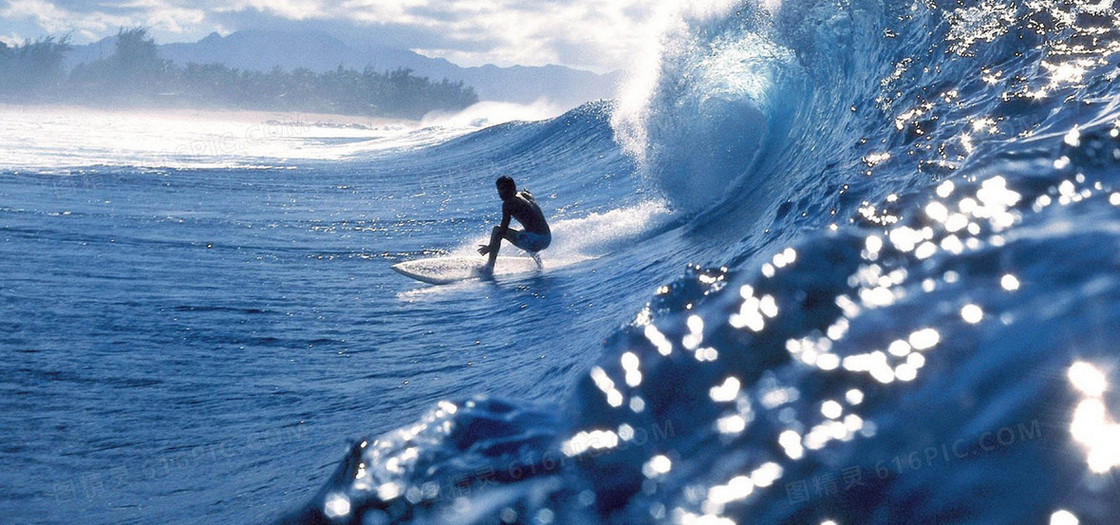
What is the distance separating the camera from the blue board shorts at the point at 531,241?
348 inches

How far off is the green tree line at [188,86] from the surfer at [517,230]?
100495mm

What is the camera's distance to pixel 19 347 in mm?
6152

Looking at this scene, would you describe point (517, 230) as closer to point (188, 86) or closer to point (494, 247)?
point (494, 247)

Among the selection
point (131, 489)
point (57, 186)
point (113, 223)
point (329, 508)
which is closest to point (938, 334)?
point (329, 508)

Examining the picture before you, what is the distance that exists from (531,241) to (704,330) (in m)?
5.82

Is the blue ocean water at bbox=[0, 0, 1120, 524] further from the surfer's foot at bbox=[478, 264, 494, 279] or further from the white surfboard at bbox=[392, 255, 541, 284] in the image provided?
the surfer's foot at bbox=[478, 264, 494, 279]

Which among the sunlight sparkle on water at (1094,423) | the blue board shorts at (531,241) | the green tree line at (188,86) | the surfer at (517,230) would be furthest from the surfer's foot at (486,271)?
the green tree line at (188,86)

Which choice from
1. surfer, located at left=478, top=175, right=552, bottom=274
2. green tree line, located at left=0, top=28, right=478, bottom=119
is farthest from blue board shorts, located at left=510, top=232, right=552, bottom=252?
green tree line, located at left=0, top=28, right=478, bottom=119

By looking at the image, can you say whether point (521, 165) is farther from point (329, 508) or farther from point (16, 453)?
point (329, 508)

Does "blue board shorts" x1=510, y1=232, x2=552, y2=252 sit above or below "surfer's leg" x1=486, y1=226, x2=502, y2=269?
above

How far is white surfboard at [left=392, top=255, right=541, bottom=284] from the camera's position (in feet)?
28.1

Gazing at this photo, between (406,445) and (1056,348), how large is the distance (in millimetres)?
1821

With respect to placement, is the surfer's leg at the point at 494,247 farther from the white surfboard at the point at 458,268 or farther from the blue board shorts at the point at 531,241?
the blue board shorts at the point at 531,241

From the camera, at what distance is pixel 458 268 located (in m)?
8.73
